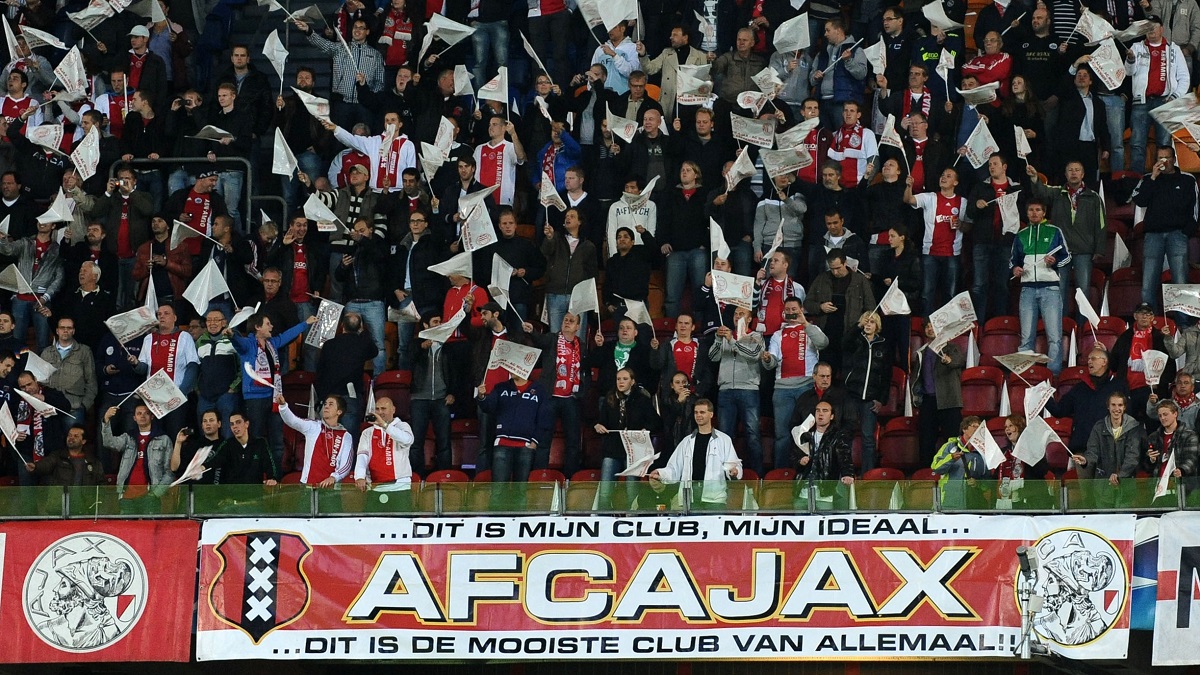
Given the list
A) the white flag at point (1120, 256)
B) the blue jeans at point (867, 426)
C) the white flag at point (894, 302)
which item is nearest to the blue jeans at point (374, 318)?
the blue jeans at point (867, 426)

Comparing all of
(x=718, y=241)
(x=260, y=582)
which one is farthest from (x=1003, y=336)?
(x=260, y=582)

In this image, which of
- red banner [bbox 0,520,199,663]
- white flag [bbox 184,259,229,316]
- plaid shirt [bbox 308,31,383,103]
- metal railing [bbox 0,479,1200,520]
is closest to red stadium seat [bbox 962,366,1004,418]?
metal railing [bbox 0,479,1200,520]

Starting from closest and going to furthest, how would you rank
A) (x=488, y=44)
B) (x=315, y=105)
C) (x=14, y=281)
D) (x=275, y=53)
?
(x=14, y=281) → (x=315, y=105) → (x=275, y=53) → (x=488, y=44)

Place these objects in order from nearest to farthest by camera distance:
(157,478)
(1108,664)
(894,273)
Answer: (1108,664)
(157,478)
(894,273)

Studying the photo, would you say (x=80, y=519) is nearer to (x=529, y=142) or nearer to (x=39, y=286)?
(x=39, y=286)

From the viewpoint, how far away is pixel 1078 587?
53.0ft

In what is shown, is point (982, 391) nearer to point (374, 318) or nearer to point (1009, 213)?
point (1009, 213)

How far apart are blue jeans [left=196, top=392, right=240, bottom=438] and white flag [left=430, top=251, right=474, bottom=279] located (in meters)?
2.28

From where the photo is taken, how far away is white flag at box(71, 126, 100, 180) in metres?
21.6

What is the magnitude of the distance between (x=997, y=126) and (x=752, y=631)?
7.47m

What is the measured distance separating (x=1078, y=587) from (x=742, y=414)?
12.7ft

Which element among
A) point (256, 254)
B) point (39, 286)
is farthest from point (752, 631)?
point (39, 286)

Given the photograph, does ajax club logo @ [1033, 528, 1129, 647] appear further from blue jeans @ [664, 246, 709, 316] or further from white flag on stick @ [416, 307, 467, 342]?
white flag on stick @ [416, 307, 467, 342]

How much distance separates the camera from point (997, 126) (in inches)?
855
